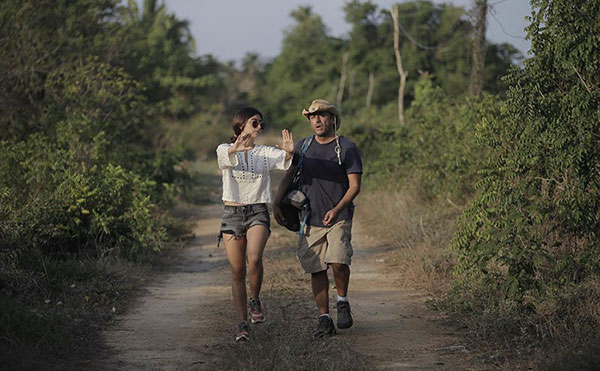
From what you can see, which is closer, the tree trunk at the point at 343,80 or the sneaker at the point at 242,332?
the sneaker at the point at 242,332

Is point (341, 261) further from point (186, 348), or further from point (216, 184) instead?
point (216, 184)

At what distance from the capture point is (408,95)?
4072 centimetres

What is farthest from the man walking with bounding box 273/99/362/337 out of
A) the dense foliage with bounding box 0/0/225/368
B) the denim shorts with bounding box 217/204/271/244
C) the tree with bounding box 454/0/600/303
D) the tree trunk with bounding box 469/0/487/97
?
the tree trunk with bounding box 469/0/487/97

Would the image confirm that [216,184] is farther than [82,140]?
Yes

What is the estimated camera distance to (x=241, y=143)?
20.0ft

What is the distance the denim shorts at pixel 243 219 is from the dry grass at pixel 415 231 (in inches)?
112

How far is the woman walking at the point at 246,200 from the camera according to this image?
627cm

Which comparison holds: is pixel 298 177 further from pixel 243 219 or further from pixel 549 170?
pixel 549 170

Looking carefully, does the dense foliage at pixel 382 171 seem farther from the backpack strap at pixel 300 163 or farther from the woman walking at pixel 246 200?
the backpack strap at pixel 300 163

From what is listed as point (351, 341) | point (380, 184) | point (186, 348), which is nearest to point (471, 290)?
point (351, 341)

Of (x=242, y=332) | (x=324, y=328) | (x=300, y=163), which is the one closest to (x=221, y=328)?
(x=242, y=332)

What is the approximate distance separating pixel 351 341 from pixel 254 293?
89 centimetres

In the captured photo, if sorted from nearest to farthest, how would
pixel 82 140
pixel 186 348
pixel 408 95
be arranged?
pixel 186 348 < pixel 82 140 < pixel 408 95

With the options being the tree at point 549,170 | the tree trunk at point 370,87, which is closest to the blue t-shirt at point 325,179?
the tree at point 549,170
